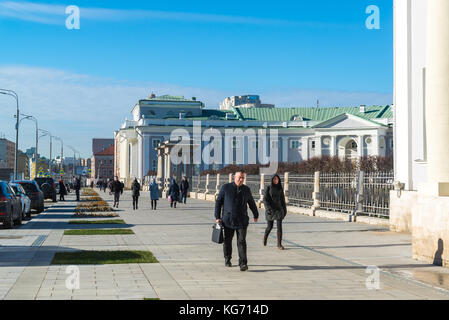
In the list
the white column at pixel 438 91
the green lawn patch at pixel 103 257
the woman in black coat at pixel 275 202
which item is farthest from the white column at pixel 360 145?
the green lawn patch at pixel 103 257

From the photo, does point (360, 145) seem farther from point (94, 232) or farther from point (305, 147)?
point (94, 232)

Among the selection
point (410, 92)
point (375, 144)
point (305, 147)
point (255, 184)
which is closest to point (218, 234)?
point (410, 92)

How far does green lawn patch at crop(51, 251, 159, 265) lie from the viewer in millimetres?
12062

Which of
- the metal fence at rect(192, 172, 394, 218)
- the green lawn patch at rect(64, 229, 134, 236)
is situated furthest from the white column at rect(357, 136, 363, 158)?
the green lawn patch at rect(64, 229, 134, 236)

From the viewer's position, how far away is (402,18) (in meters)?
20.0

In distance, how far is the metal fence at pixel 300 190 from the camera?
28219mm

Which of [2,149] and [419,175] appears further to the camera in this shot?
[2,149]

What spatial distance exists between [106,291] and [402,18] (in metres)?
14.5

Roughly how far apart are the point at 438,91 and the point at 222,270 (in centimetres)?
541

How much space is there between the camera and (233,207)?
11.3 metres

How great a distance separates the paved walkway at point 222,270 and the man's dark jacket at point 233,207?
792 millimetres

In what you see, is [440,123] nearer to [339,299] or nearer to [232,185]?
[232,185]

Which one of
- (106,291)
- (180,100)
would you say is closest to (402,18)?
(106,291)
